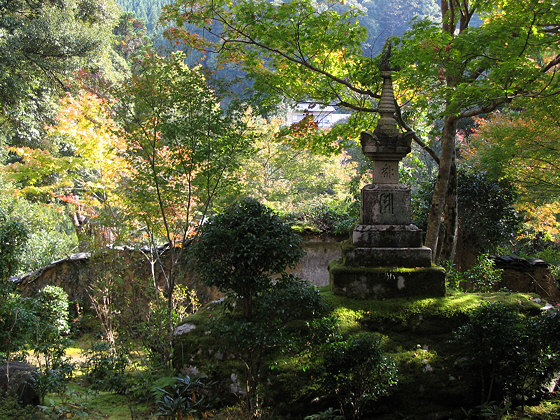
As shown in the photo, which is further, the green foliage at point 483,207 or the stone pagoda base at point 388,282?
the green foliage at point 483,207

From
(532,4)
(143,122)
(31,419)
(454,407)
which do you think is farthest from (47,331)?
(532,4)

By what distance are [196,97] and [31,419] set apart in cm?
403

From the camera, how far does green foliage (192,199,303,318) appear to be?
392cm

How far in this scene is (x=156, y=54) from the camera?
18.8ft

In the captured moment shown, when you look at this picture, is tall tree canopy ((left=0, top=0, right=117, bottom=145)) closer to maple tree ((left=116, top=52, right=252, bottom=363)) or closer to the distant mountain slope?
maple tree ((left=116, top=52, right=252, bottom=363))

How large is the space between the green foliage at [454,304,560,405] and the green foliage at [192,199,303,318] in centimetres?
192

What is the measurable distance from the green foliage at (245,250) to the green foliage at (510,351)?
1923mm

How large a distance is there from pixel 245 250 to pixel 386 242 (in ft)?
7.31

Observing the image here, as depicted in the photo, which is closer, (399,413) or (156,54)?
(399,413)

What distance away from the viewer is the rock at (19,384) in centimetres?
423

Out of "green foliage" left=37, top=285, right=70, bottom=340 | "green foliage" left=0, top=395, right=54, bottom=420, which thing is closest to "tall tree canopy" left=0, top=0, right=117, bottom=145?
"green foliage" left=37, top=285, right=70, bottom=340

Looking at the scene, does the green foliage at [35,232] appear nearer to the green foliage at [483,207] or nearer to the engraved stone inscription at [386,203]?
the engraved stone inscription at [386,203]

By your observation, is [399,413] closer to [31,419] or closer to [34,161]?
[31,419]

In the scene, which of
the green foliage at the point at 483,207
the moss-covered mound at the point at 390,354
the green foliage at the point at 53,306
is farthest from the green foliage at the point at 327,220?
the green foliage at the point at 53,306
